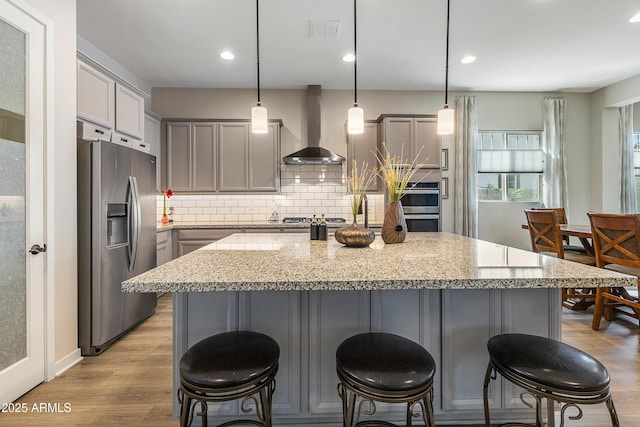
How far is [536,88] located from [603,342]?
12.0 feet

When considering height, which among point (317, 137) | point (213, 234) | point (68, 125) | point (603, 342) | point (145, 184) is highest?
point (317, 137)

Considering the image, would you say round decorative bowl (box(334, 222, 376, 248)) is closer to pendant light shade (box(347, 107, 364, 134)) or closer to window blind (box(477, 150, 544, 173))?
pendant light shade (box(347, 107, 364, 134))

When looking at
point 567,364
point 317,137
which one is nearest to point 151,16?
point 317,137

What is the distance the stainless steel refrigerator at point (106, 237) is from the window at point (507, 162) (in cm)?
464

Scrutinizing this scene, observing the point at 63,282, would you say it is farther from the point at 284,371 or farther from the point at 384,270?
the point at 384,270

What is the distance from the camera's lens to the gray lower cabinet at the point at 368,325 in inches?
58.0

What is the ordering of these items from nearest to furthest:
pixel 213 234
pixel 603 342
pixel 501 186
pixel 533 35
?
pixel 603 342, pixel 533 35, pixel 213 234, pixel 501 186

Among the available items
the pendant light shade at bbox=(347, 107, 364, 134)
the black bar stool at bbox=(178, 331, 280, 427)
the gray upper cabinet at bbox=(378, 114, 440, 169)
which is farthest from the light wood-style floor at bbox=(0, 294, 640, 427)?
the gray upper cabinet at bbox=(378, 114, 440, 169)

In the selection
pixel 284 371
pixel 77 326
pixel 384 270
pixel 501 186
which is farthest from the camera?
pixel 501 186

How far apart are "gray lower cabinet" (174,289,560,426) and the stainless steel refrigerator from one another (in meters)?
1.34

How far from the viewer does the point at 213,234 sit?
12.8 ft

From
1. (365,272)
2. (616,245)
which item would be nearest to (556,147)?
(616,245)

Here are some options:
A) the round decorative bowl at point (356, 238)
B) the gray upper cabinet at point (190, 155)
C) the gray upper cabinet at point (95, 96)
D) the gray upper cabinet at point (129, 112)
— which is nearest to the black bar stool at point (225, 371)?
the round decorative bowl at point (356, 238)

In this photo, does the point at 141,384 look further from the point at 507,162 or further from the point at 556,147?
the point at 556,147
